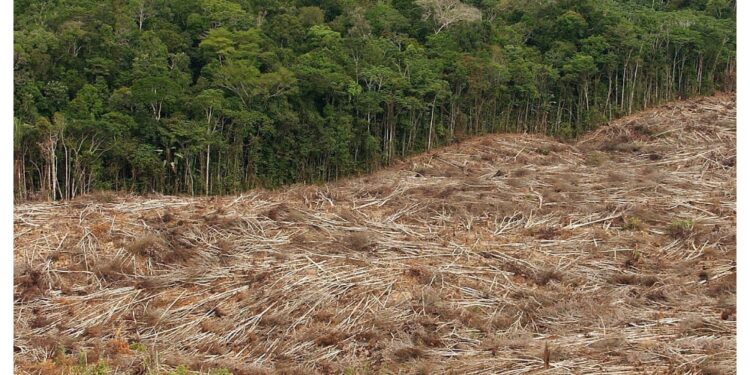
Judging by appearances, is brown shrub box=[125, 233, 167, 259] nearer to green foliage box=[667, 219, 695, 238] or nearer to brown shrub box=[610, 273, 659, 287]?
brown shrub box=[610, 273, 659, 287]

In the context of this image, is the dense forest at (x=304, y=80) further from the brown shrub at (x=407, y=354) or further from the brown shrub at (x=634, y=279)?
the brown shrub at (x=407, y=354)

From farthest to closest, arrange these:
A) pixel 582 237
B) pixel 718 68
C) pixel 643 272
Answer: pixel 718 68, pixel 582 237, pixel 643 272

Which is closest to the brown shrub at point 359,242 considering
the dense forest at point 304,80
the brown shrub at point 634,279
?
the brown shrub at point 634,279

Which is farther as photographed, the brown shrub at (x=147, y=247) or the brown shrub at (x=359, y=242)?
the brown shrub at (x=359, y=242)

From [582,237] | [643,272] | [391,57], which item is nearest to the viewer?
[643,272]

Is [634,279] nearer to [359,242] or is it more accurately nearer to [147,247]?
[359,242]

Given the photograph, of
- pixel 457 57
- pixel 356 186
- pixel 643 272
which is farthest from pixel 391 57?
pixel 643 272

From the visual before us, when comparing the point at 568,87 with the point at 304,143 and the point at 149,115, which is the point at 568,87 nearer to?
the point at 304,143

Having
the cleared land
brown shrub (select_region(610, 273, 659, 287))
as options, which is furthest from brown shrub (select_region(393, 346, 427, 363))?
brown shrub (select_region(610, 273, 659, 287))
